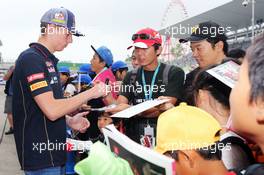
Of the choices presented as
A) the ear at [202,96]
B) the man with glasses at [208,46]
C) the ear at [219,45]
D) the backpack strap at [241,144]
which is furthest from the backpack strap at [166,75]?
the backpack strap at [241,144]

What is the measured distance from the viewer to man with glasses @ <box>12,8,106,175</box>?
2170 mm

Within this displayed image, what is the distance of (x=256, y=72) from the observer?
83 cm

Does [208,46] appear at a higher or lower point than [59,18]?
lower

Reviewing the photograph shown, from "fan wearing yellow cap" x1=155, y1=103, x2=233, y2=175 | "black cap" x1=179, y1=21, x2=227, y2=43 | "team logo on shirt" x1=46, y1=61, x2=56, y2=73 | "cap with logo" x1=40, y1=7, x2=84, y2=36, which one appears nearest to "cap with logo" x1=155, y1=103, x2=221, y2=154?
"fan wearing yellow cap" x1=155, y1=103, x2=233, y2=175

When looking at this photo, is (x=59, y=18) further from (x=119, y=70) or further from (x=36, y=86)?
(x=119, y=70)

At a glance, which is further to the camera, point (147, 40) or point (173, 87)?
point (147, 40)

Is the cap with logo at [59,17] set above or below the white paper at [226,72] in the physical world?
above

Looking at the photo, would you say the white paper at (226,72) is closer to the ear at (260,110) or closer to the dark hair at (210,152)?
the dark hair at (210,152)

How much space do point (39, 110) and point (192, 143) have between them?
1.27 meters

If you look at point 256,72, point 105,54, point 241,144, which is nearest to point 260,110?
point 256,72

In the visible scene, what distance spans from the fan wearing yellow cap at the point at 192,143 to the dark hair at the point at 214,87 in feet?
2.24

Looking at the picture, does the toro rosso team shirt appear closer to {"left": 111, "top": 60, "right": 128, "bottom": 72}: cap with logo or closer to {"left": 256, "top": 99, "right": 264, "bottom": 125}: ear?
{"left": 256, "top": 99, "right": 264, "bottom": 125}: ear

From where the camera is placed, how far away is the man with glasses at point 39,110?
7.12ft

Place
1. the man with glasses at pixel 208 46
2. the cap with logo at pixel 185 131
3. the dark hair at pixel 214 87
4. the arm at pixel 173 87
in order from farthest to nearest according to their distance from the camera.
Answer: the man with glasses at pixel 208 46
the arm at pixel 173 87
the dark hair at pixel 214 87
the cap with logo at pixel 185 131
